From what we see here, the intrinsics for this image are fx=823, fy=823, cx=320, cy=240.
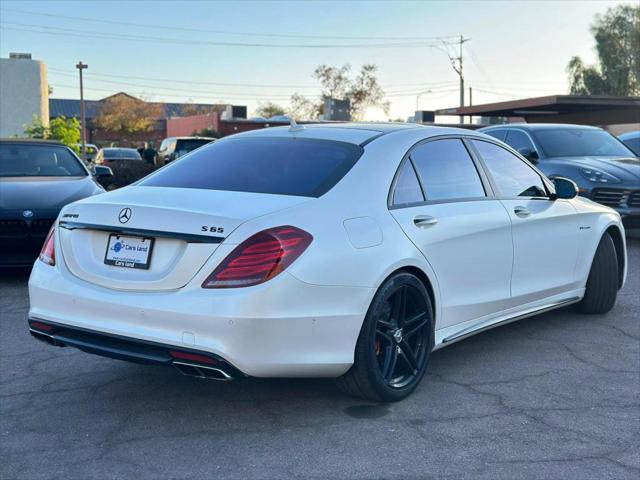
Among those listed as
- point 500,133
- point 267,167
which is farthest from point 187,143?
point 267,167

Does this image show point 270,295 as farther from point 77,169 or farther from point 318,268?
point 77,169

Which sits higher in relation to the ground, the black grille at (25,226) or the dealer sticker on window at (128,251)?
the dealer sticker on window at (128,251)

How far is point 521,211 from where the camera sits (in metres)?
5.56

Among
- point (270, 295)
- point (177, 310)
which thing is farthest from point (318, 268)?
point (177, 310)

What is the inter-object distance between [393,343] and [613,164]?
736cm

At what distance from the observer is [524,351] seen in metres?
5.67

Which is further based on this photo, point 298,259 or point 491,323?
point 491,323

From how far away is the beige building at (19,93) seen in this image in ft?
118

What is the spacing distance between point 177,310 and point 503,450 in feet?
5.42

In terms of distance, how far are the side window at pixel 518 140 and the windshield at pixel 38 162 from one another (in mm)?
5792

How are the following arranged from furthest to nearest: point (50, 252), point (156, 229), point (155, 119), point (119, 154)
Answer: point (155, 119) → point (119, 154) → point (50, 252) → point (156, 229)

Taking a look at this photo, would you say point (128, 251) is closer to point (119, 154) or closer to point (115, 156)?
point (115, 156)

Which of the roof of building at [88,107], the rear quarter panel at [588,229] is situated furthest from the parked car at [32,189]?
the roof of building at [88,107]

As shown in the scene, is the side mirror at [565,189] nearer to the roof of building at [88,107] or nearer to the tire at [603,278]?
the tire at [603,278]
